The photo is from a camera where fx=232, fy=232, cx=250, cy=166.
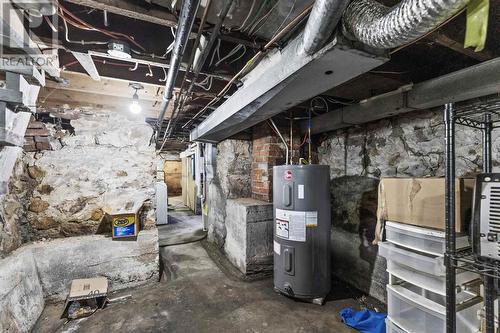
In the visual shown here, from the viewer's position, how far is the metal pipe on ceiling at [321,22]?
2.64 ft

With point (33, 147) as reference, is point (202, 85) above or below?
above

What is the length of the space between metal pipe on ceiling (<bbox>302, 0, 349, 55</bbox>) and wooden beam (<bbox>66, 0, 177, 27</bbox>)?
0.74m

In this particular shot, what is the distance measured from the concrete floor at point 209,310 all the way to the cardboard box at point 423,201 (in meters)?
1.13

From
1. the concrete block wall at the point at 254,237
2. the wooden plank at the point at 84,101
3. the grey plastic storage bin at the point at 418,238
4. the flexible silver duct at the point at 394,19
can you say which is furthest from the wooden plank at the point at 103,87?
the grey plastic storage bin at the point at 418,238

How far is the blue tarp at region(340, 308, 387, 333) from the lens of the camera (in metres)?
1.86

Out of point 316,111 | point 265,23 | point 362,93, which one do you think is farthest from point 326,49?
point 316,111

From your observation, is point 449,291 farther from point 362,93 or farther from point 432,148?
point 362,93

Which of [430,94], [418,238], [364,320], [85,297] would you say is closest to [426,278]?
[418,238]

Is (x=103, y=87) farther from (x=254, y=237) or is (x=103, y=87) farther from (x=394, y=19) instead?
(x=394, y=19)

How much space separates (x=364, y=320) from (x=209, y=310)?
1368mm

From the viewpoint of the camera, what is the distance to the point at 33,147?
8.50 feet

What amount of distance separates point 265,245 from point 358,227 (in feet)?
3.57

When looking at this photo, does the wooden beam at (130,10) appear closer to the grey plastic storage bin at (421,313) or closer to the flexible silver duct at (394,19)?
the flexible silver duct at (394,19)

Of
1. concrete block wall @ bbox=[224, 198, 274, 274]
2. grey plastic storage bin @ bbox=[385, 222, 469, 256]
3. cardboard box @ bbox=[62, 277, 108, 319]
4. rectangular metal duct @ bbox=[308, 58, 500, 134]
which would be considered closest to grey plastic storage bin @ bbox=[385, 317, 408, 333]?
grey plastic storage bin @ bbox=[385, 222, 469, 256]
